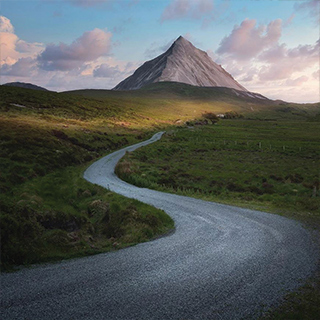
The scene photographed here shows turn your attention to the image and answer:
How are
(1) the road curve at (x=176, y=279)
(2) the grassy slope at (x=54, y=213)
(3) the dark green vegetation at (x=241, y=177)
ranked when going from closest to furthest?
1. (1) the road curve at (x=176, y=279)
2. (2) the grassy slope at (x=54, y=213)
3. (3) the dark green vegetation at (x=241, y=177)

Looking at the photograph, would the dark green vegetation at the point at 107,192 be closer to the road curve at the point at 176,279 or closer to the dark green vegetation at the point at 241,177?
the dark green vegetation at the point at 241,177

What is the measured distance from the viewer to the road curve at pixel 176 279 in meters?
10.6

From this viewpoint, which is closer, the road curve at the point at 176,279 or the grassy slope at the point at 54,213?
the road curve at the point at 176,279

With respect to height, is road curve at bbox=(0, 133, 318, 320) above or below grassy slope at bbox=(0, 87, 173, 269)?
below

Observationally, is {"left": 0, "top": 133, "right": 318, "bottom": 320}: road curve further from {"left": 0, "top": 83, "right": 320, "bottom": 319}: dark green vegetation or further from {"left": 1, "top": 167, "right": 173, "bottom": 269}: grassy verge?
{"left": 0, "top": 83, "right": 320, "bottom": 319}: dark green vegetation

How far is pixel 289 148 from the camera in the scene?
254 feet

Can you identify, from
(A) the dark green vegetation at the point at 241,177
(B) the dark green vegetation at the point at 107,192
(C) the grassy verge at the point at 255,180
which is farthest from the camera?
(A) the dark green vegetation at the point at 241,177

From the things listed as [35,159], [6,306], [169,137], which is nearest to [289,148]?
[169,137]

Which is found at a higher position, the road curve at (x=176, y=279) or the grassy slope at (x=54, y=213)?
the grassy slope at (x=54, y=213)

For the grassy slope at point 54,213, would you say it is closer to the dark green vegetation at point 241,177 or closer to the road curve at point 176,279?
the road curve at point 176,279

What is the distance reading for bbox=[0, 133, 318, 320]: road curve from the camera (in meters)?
10.6

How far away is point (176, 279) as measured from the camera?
13039mm

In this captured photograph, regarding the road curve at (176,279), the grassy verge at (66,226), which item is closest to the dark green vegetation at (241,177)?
the road curve at (176,279)

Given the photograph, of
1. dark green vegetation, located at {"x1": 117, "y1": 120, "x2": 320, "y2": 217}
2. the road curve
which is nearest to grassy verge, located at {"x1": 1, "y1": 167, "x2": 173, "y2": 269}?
the road curve
